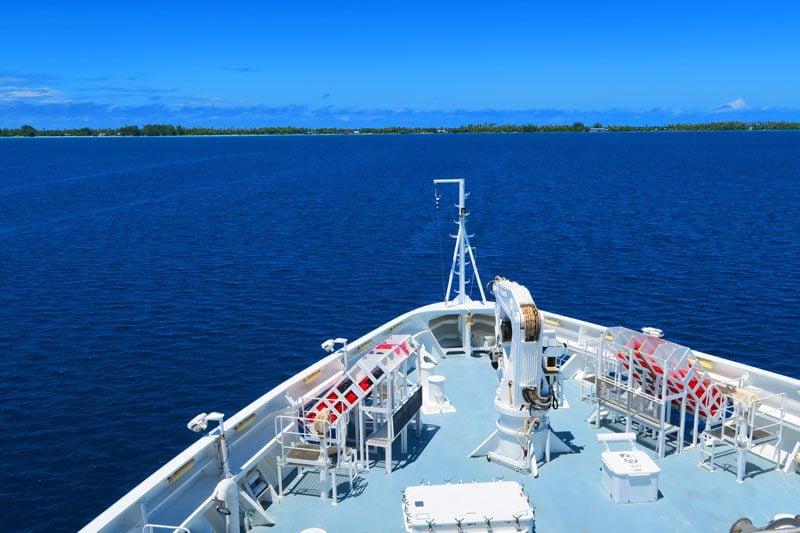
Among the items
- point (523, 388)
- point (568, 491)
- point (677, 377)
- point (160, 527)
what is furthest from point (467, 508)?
point (677, 377)

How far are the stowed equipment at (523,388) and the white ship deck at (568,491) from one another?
0.41 meters

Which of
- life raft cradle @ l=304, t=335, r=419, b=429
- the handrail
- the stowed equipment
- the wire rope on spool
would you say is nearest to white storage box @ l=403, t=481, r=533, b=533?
the stowed equipment

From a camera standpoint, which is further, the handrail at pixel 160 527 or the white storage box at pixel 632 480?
the white storage box at pixel 632 480

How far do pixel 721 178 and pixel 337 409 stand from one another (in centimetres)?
12113

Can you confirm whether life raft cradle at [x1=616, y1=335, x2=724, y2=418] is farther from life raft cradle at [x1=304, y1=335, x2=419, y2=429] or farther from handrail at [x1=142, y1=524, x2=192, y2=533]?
handrail at [x1=142, y1=524, x2=192, y2=533]

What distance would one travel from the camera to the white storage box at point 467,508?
39.1 ft

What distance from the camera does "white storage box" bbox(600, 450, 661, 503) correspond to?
14.0m

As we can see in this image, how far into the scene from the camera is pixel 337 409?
15.0 meters

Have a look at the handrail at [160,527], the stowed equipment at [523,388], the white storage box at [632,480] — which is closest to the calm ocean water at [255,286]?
the handrail at [160,527]

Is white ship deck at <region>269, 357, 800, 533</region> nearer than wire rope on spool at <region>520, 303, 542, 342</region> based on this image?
Yes

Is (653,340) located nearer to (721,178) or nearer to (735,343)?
(735,343)

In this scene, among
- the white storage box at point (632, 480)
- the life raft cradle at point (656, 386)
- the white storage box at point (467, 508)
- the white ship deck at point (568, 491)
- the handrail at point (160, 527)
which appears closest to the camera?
the handrail at point (160, 527)

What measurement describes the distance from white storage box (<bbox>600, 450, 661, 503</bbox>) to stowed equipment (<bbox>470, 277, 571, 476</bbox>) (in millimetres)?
1804

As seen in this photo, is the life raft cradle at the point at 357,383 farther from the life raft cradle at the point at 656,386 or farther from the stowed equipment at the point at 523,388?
the life raft cradle at the point at 656,386
